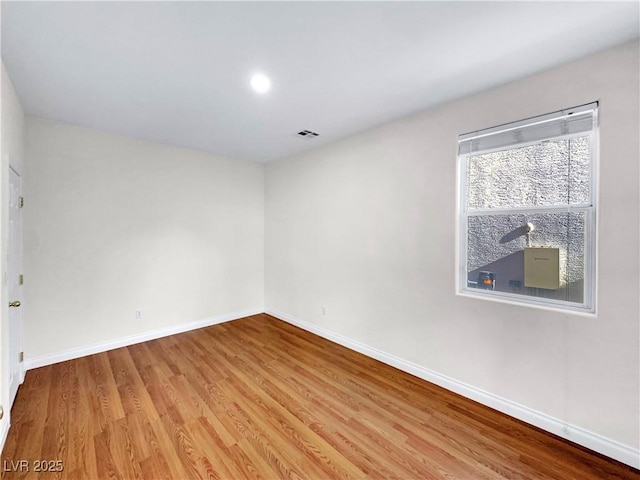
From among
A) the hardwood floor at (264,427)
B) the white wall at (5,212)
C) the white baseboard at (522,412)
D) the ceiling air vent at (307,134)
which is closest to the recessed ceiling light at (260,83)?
the ceiling air vent at (307,134)

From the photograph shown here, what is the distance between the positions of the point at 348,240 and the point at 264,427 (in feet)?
6.94

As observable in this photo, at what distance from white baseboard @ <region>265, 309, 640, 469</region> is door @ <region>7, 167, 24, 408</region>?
10.5 feet

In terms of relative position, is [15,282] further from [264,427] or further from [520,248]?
[520,248]

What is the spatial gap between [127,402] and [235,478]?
1.33 meters

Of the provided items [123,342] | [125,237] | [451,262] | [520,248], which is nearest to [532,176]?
[520,248]

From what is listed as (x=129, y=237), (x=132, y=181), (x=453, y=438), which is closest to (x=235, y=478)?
(x=453, y=438)

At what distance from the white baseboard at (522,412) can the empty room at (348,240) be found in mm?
14

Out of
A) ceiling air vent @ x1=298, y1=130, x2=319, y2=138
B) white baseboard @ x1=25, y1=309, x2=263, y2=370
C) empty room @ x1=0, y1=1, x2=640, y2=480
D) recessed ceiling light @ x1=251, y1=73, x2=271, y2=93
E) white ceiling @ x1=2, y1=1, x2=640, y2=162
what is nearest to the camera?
white ceiling @ x1=2, y1=1, x2=640, y2=162

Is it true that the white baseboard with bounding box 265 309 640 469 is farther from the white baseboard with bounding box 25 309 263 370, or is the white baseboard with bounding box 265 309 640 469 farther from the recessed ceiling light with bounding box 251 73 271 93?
the recessed ceiling light with bounding box 251 73 271 93

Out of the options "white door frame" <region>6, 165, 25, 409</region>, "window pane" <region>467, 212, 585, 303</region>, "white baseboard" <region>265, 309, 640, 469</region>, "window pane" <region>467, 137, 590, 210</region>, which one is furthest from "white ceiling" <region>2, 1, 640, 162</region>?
"white baseboard" <region>265, 309, 640, 469</region>

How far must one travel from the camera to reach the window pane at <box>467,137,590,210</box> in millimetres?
1934

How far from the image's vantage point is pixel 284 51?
1.77 m

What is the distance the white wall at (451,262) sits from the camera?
172 centimetres

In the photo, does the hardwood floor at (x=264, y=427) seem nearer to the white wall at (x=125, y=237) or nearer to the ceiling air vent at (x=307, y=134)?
the white wall at (x=125, y=237)
